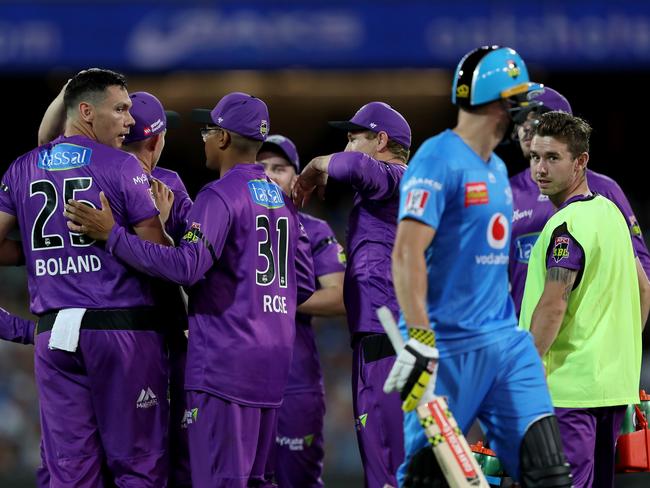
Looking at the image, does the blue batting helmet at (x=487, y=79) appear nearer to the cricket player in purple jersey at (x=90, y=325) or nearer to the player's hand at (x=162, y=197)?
the cricket player in purple jersey at (x=90, y=325)

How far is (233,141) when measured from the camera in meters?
6.14

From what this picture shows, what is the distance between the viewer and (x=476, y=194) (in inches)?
196

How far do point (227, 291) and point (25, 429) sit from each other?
6272mm

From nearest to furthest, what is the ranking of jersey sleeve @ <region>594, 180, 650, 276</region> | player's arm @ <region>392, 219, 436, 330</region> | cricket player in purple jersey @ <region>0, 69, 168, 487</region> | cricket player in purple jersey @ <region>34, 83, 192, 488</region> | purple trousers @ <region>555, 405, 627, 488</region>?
player's arm @ <region>392, 219, 436, 330</region> → cricket player in purple jersey @ <region>0, 69, 168, 487</region> → purple trousers @ <region>555, 405, 627, 488</region> → cricket player in purple jersey @ <region>34, 83, 192, 488</region> → jersey sleeve @ <region>594, 180, 650, 276</region>

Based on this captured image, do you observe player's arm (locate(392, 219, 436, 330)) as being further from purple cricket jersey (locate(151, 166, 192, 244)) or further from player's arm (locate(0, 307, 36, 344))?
player's arm (locate(0, 307, 36, 344))

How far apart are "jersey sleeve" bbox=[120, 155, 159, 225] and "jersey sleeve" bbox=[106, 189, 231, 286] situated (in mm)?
187

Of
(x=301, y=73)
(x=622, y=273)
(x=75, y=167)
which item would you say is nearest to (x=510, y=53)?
(x=622, y=273)

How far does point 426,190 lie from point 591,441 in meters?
1.83

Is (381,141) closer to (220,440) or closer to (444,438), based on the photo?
(220,440)

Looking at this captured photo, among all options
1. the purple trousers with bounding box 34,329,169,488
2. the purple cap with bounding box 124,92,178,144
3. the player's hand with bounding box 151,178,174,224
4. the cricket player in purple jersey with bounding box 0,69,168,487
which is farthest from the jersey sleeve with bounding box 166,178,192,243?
the purple trousers with bounding box 34,329,169,488

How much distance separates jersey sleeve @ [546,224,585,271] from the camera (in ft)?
18.8

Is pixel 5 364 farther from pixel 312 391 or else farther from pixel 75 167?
pixel 75 167

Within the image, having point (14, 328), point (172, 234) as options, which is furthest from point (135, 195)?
point (14, 328)

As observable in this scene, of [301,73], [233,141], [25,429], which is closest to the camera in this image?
[233,141]
